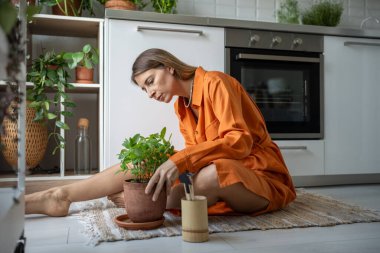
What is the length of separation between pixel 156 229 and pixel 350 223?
71 centimetres

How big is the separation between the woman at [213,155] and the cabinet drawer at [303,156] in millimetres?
670

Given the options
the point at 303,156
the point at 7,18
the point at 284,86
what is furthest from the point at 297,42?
the point at 7,18

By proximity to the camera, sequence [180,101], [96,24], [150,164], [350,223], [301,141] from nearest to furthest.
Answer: [150,164]
[350,223]
[180,101]
[96,24]
[301,141]

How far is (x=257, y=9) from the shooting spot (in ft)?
9.38

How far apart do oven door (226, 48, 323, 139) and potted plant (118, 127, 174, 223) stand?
3.62ft

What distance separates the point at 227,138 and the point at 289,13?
1.68 meters

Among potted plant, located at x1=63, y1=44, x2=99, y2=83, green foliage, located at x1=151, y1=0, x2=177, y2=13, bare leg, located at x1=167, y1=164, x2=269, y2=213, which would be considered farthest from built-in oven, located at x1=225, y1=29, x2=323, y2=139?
bare leg, located at x1=167, y1=164, x2=269, y2=213

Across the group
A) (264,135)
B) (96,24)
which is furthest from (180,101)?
(96,24)

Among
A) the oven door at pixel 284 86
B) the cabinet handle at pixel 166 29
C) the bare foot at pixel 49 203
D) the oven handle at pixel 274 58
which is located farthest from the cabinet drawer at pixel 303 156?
the bare foot at pixel 49 203

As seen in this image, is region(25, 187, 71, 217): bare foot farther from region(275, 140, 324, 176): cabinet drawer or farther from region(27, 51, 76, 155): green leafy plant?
region(275, 140, 324, 176): cabinet drawer

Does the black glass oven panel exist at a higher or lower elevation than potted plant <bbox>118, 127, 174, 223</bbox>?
higher

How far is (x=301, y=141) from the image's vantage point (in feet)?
7.50

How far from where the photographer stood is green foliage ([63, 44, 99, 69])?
193 centimetres

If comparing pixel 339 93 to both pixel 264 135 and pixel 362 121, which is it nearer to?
pixel 362 121
